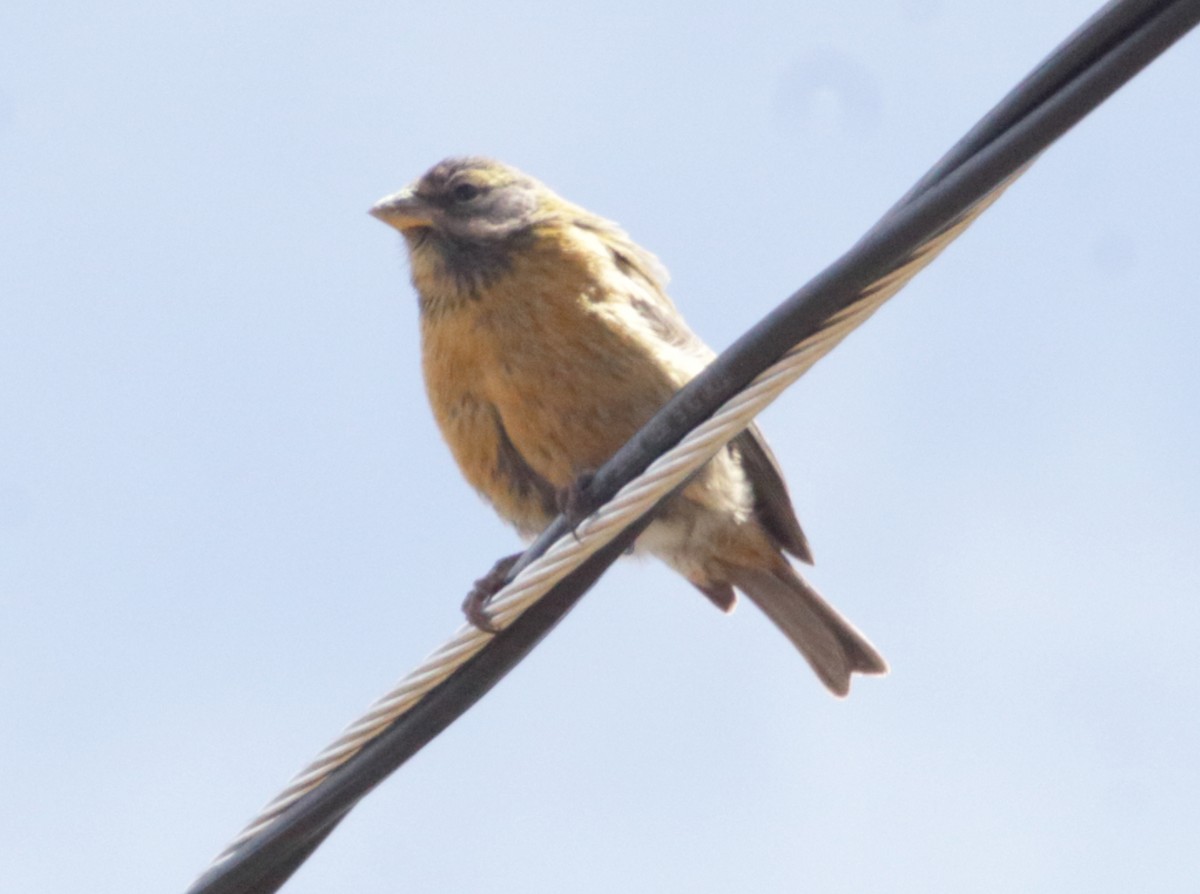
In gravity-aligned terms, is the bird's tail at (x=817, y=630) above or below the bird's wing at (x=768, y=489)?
below

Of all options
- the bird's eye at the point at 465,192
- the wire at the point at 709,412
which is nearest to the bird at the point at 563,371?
the bird's eye at the point at 465,192

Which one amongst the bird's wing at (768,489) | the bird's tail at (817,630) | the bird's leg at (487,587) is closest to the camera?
the bird's leg at (487,587)

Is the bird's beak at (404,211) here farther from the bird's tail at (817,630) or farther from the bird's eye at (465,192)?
the bird's tail at (817,630)

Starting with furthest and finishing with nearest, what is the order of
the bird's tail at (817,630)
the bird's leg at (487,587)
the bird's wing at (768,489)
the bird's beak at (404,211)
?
the bird's tail at (817,630) → the bird's beak at (404,211) → the bird's wing at (768,489) → the bird's leg at (487,587)

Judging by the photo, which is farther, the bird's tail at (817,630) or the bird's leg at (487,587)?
the bird's tail at (817,630)

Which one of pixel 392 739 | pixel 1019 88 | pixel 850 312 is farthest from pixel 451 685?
pixel 1019 88

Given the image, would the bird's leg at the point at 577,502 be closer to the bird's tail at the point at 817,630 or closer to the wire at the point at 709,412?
the wire at the point at 709,412

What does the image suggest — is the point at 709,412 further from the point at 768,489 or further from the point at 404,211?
the point at 404,211

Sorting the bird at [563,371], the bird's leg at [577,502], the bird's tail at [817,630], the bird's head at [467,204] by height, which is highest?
the bird's head at [467,204]
